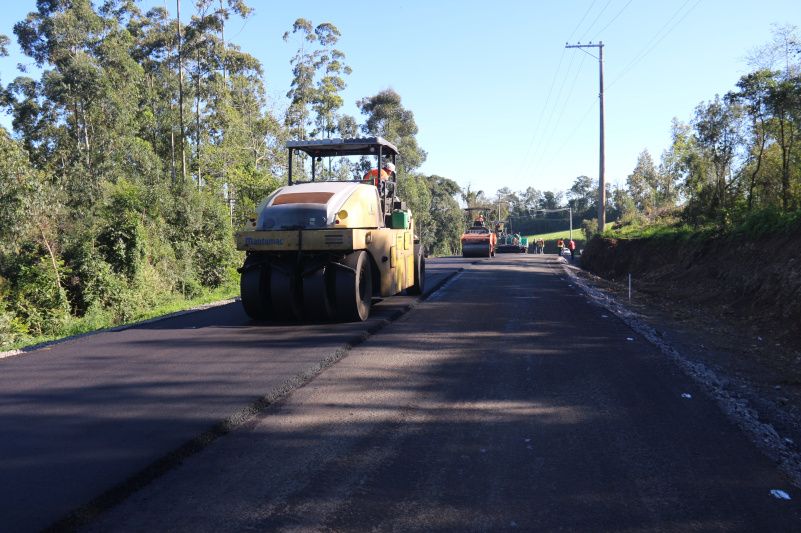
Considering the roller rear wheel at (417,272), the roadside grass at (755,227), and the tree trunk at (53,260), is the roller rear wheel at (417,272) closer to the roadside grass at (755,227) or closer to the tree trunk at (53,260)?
the roadside grass at (755,227)

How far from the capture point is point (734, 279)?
13.9m

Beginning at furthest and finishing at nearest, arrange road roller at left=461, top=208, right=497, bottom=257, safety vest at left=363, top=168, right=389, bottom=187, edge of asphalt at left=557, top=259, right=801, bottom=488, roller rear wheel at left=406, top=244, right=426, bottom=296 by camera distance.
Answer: road roller at left=461, top=208, right=497, bottom=257
roller rear wheel at left=406, top=244, right=426, bottom=296
safety vest at left=363, top=168, right=389, bottom=187
edge of asphalt at left=557, top=259, right=801, bottom=488

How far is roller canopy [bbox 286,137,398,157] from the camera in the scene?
1216cm

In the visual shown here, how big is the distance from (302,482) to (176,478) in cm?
85

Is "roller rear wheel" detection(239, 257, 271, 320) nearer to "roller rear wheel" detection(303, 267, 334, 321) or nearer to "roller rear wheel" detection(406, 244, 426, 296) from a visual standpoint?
"roller rear wheel" detection(303, 267, 334, 321)

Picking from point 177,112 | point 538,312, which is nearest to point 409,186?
point 177,112

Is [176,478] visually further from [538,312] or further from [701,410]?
[538,312]

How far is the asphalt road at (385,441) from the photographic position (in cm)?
374

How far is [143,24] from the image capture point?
46.9 metres

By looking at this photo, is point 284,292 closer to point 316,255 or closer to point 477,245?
point 316,255

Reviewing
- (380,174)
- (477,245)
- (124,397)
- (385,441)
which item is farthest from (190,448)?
(477,245)

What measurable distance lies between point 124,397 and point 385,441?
281 cm

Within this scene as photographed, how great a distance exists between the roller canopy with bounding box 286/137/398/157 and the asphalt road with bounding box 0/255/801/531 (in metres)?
4.67

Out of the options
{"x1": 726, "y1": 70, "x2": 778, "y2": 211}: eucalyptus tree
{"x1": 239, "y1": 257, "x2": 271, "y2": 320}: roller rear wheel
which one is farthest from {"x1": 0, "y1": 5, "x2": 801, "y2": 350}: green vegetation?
{"x1": 239, "y1": 257, "x2": 271, "y2": 320}: roller rear wheel
